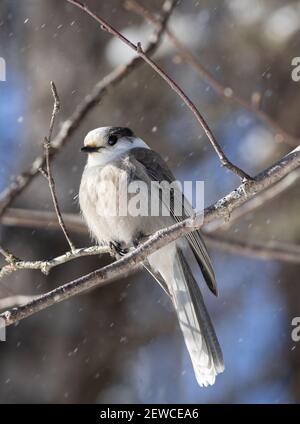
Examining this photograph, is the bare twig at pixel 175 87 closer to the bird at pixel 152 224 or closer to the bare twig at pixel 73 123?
the bird at pixel 152 224

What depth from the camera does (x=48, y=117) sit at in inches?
252

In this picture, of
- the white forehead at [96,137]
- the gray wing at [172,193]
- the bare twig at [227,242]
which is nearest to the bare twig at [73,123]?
the bare twig at [227,242]

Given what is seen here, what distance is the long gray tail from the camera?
4113mm

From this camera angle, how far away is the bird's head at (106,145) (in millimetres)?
4651

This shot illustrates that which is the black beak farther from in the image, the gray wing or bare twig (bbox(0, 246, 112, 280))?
bare twig (bbox(0, 246, 112, 280))

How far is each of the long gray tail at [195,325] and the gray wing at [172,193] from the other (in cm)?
28

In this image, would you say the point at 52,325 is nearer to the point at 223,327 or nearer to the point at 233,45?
the point at 223,327

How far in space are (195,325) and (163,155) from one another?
254 cm

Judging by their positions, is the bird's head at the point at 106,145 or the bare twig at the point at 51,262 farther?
the bird's head at the point at 106,145

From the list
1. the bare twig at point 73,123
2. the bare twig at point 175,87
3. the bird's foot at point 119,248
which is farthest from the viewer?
the bare twig at point 73,123

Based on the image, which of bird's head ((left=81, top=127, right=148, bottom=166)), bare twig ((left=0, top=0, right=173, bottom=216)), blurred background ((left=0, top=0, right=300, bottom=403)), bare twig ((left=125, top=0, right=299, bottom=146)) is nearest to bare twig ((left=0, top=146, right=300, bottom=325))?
bare twig ((left=125, top=0, right=299, bottom=146))

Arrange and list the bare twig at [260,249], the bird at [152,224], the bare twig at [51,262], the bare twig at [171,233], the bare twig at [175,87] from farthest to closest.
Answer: the bare twig at [260,249] → the bird at [152,224] → the bare twig at [51,262] → the bare twig at [171,233] → the bare twig at [175,87]
